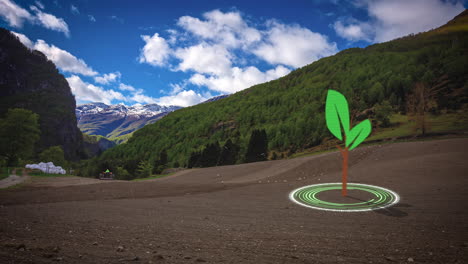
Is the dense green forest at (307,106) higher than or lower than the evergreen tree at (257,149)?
higher

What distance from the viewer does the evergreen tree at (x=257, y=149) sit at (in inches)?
2665

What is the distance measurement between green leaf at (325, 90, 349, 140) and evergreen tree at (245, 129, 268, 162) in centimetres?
5634

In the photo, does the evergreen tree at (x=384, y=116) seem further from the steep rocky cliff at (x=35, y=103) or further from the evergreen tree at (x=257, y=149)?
the steep rocky cliff at (x=35, y=103)

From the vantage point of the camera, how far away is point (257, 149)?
6862cm

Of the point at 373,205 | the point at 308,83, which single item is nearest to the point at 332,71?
the point at 308,83

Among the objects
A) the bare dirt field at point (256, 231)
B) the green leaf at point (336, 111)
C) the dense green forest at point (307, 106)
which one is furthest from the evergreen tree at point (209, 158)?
the green leaf at point (336, 111)

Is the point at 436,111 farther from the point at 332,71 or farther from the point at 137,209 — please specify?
the point at 332,71

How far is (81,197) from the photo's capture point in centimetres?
1516

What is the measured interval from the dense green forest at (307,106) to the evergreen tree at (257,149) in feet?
1.95

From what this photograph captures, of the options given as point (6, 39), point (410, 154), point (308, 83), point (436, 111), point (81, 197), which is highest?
point (6, 39)

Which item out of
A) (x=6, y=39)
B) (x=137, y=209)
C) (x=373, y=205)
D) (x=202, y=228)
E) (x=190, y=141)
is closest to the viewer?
(x=202, y=228)

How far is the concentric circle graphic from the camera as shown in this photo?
10242 millimetres

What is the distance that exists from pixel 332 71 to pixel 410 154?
145m

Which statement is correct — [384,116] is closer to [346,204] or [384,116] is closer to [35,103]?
[346,204]
